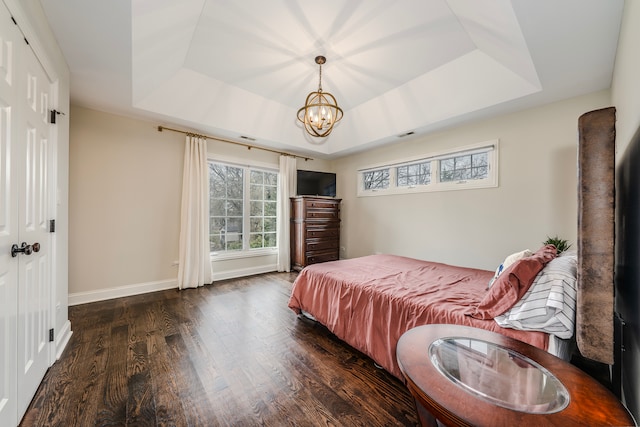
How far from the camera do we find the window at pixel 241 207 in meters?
4.34

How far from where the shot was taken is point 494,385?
3.00ft

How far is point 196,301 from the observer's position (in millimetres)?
3285

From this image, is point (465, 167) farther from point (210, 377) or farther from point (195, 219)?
point (195, 219)

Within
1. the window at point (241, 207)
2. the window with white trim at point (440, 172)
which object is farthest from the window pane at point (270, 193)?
the window with white trim at point (440, 172)

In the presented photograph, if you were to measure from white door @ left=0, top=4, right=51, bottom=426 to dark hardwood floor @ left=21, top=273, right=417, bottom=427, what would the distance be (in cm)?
28

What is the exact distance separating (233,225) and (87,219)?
6.39 ft

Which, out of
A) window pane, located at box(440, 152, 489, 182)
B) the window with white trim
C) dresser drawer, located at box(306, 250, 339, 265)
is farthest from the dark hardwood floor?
window pane, located at box(440, 152, 489, 182)

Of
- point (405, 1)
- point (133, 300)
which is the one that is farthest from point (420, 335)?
point (133, 300)

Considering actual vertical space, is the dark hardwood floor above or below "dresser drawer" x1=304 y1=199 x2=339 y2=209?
below

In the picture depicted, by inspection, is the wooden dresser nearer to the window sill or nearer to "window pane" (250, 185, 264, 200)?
the window sill

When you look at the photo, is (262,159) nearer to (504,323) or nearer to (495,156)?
(495,156)

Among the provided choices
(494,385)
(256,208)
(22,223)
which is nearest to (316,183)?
(256,208)

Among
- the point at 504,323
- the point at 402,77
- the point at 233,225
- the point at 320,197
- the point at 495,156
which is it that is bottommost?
the point at 504,323

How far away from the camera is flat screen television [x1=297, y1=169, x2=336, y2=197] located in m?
5.04
